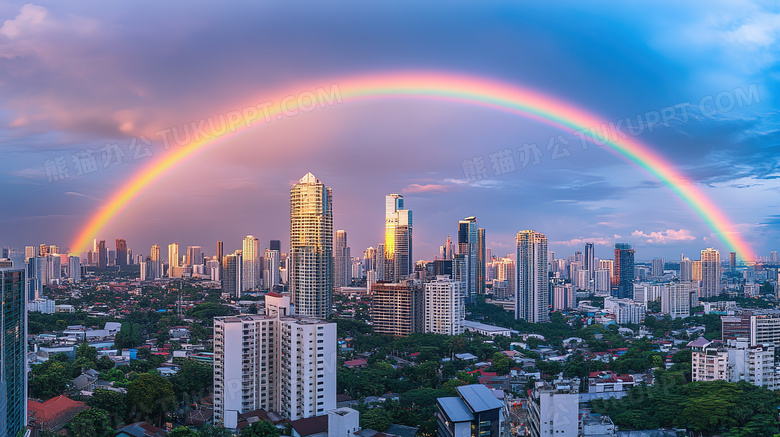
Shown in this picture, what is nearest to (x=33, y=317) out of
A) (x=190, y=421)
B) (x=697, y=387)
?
(x=190, y=421)

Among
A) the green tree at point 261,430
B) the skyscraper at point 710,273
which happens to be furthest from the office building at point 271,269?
the green tree at point 261,430

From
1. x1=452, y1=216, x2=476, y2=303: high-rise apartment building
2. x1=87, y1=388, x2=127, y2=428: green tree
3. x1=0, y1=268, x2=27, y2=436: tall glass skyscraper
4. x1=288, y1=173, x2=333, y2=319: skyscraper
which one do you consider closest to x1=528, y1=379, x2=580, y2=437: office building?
x1=87, y1=388, x2=127, y2=428: green tree

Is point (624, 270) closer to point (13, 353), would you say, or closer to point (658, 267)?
point (658, 267)

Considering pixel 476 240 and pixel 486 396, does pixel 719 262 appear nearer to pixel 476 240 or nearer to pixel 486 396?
pixel 476 240

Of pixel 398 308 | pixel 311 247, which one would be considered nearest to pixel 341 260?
pixel 398 308

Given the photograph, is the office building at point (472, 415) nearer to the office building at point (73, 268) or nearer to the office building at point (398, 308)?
the office building at point (398, 308)

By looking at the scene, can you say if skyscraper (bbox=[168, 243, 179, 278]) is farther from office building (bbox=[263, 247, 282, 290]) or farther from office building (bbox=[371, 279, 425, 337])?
office building (bbox=[371, 279, 425, 337])

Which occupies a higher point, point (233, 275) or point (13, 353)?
point (13, 353)
